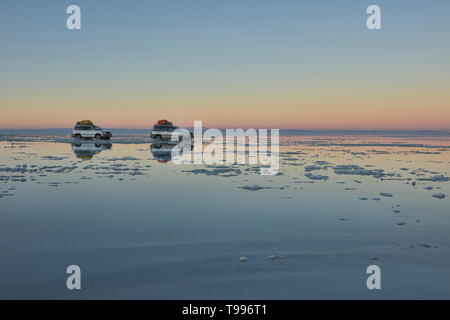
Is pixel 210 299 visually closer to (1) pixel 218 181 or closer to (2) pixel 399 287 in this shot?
(2) pixel 399 287

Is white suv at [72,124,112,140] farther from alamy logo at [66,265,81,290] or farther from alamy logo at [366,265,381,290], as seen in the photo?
alamy logo at [366,265,381,290]

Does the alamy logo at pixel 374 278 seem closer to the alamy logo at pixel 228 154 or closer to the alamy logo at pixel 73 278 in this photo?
the alamy logo at pixel 73 278

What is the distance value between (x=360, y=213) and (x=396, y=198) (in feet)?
7.71

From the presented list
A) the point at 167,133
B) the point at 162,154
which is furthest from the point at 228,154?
the point at 167,133

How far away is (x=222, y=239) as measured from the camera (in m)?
6.22

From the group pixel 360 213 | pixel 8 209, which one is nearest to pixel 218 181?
pixel 360 213

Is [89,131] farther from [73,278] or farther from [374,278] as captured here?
[374,278]

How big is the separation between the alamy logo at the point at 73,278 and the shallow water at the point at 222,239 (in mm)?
70

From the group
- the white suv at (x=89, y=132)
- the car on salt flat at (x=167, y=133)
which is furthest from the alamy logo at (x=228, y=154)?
the white suv at (x=89, y=132)

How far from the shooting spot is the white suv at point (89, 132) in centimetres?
4809

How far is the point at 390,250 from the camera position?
572 centimetres

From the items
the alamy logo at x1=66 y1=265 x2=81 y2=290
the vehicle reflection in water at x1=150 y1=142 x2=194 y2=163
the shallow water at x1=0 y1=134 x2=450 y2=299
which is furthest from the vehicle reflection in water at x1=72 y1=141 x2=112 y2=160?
the alamy logo at x1=66 y1=265 x2=81 y2=290

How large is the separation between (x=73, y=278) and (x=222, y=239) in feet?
8.30
